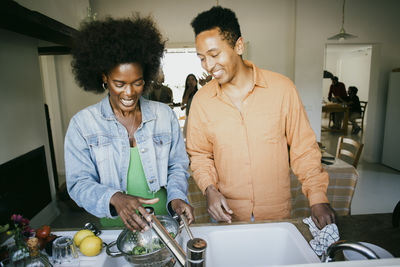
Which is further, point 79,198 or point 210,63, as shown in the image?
point 210,63

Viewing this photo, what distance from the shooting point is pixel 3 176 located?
2449 millimetres

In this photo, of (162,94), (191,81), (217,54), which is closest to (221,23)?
(217,54)

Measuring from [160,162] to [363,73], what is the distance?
11037 mm

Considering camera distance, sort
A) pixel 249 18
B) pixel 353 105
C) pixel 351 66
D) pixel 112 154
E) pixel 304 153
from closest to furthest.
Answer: pixel 112 154 → pixel 304 153 → pixel 249 18 → pixel 353 105 → pixel 351 66

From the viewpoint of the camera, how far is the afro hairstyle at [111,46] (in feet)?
3.51

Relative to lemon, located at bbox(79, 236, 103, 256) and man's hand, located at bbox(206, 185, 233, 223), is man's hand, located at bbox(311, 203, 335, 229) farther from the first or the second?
lemon, located at bbox(79, 236, 103, 256)

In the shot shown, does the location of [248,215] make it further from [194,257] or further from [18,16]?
[18,16]

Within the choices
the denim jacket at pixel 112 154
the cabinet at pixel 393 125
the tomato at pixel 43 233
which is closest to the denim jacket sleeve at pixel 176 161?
the denim jacket at pixel 112 154

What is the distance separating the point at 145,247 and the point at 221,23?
3.15 ft

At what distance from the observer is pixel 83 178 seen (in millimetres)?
1047

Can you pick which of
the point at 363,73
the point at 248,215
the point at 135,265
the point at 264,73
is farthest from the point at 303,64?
the point at 363,73

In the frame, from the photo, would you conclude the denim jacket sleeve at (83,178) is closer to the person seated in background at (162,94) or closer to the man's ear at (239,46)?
the man's ear at (239,46)

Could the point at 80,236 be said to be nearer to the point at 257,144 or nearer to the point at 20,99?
the point at 257,144

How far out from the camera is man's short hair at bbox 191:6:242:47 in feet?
4.00
